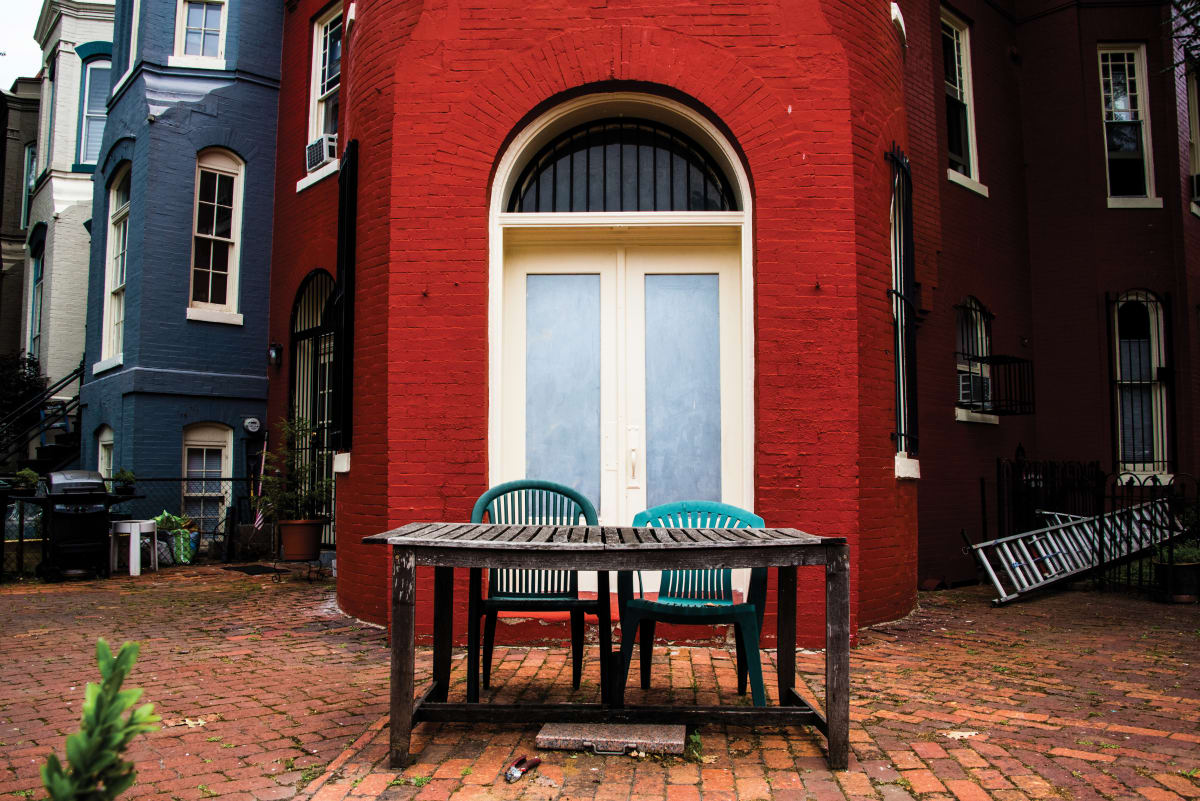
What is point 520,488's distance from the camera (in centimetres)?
464

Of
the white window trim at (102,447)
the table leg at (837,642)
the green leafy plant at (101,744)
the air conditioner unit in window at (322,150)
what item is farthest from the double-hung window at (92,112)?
the green leafy plant at (101,744)

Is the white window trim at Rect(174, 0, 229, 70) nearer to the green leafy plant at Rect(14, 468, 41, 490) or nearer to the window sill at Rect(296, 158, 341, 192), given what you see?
the window sill at Rect(296, 158, 341, 192)

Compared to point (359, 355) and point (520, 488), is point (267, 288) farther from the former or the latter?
point (520, 488)

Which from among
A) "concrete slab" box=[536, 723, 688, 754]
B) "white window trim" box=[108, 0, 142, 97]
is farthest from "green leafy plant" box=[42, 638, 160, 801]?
"white window trim" box=[108, 0, 142, 97]

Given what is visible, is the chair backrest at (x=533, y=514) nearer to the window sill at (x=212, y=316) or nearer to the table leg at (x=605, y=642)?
the table leg at (x=605, y=642)

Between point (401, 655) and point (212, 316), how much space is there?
9.40 m

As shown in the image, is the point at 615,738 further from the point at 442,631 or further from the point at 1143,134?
the point at 1143,134

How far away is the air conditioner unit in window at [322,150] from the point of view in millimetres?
10617

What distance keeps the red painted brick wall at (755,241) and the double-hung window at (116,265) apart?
7.90m

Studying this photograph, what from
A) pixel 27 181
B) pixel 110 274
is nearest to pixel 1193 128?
pixel 110 274

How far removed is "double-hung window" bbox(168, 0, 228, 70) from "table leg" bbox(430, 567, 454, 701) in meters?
10.6

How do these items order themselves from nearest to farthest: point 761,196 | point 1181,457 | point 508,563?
point 508,563 < point 761,196 < point 1181,457

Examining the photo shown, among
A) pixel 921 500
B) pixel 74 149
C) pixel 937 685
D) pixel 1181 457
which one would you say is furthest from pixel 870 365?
pixel 74 149

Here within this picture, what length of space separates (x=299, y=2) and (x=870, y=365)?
979cm
